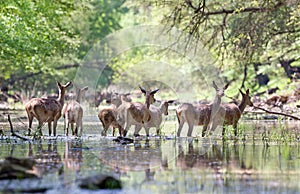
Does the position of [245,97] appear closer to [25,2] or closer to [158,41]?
[158,41]

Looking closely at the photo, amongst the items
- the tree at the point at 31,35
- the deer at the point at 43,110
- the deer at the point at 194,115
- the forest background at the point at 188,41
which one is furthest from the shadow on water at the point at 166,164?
the tree at the point at 31,35

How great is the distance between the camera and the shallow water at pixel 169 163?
9.56 meters

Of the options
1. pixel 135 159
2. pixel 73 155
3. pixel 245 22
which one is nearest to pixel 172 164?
pixel 135 159

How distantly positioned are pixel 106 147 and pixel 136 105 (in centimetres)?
416

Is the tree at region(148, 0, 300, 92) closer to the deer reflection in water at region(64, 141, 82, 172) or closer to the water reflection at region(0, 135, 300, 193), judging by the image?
the water reflection at region(0, 135, 300, 193)

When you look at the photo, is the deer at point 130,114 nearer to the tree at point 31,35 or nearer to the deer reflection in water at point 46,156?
the deer reflection in water at point 46,156

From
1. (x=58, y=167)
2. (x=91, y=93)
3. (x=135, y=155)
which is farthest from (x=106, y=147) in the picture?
(x=91, y=93)

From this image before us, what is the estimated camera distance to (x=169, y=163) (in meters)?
12.3

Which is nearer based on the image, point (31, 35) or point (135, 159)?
point (135, 159)

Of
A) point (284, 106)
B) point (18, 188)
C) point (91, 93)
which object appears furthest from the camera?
point (91, 93)

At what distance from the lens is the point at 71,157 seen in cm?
1300

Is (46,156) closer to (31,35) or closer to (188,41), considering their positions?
(188,41)

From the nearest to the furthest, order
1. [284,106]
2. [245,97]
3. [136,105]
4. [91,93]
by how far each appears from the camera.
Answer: [136,105] → [245,97] → [284,106] → [91,93]

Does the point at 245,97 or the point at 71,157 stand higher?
the point at 245,97
